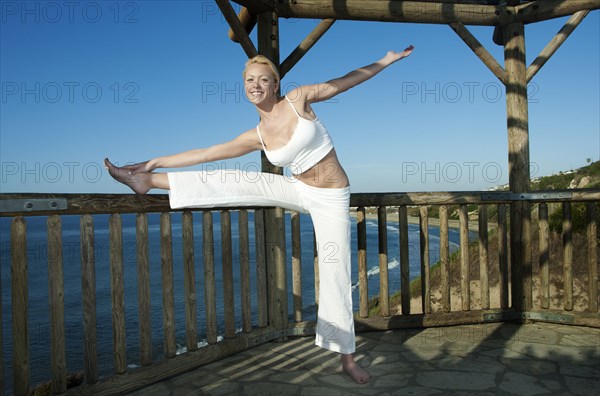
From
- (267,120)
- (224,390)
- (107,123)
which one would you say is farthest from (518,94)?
(107,123)

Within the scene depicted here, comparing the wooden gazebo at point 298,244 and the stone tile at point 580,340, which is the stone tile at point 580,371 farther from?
the wooden gazebo at point 298,244

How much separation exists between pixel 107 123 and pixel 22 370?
73.7 m

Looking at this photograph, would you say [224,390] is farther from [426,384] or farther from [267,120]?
[267,120]

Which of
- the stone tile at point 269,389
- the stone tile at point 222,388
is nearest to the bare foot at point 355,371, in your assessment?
the stone tile at point 269,389

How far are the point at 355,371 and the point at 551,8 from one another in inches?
133

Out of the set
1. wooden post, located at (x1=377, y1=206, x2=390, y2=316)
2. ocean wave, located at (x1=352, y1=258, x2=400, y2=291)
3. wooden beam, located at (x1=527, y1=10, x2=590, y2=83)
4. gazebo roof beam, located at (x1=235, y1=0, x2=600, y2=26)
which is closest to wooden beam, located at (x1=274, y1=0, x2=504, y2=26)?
gazebo roof beam, located at (x1=235, y1=0, x2=600, y2=26)

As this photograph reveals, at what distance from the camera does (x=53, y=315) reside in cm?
217

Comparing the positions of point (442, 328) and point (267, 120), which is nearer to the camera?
point (267, 120)

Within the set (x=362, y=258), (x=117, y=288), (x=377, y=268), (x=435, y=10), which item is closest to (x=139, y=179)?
(x=117, y=288)

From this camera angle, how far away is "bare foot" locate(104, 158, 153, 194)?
2.23 metres

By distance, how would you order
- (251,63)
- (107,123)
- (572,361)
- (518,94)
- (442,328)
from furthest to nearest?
(107,123) → (518,94) → (442,328) → (572,361) → (251,63)

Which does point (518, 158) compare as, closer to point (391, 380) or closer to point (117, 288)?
point (391, 380)

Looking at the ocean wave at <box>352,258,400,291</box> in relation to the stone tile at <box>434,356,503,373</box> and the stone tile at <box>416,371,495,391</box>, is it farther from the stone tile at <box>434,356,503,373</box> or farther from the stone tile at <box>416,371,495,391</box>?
the stone tile at <box>416,371,495,391</box>

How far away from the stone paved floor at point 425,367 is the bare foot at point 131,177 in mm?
1112
